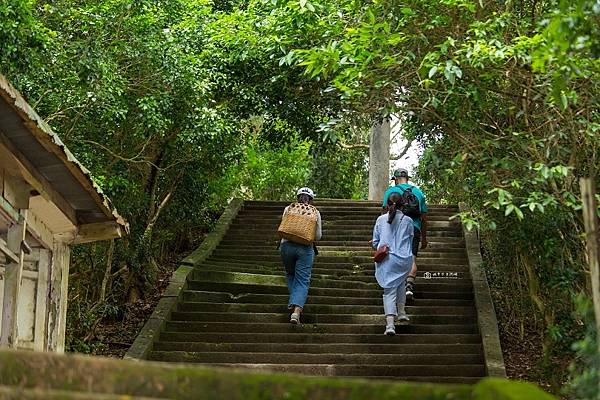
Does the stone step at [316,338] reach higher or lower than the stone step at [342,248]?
lower

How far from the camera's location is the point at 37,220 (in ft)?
25.7

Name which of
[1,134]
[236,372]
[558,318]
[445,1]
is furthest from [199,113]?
[236,372]

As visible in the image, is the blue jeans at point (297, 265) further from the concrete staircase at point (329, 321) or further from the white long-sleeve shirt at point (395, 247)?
the white long-sleeve shirt at point (395, 247)

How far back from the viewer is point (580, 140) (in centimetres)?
917

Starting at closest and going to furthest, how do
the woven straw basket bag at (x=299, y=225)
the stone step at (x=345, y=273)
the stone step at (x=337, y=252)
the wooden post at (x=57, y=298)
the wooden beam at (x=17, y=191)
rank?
1. the wooden beam at (x=17, y=191)
2. the wooden post at (x=57, y=298)
3. the woven straw basket bag at (x=299, y=225)
4. the stone step at (x=345, y=273)
5. the stone step at (x=337, y=252)

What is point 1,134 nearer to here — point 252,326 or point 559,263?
point 252,326

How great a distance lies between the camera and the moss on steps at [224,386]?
10.4 feet

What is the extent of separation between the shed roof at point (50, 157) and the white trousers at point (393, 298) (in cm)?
327

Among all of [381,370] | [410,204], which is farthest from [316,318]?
[410,204]

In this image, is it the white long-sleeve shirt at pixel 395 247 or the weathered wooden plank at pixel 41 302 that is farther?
the white long-sleeve shirt at pixel 395 247

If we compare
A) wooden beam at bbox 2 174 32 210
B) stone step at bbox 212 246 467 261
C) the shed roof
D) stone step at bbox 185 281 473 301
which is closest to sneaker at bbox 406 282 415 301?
stone step at bbox 185 281 473 301

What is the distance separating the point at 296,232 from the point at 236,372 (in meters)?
7.41

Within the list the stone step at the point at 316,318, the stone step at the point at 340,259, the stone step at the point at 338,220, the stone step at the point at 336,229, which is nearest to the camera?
the stone step at the point at 316,318

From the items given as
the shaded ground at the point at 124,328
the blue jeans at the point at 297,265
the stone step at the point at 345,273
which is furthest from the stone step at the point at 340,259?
the blue jeans at the point at 297,265
